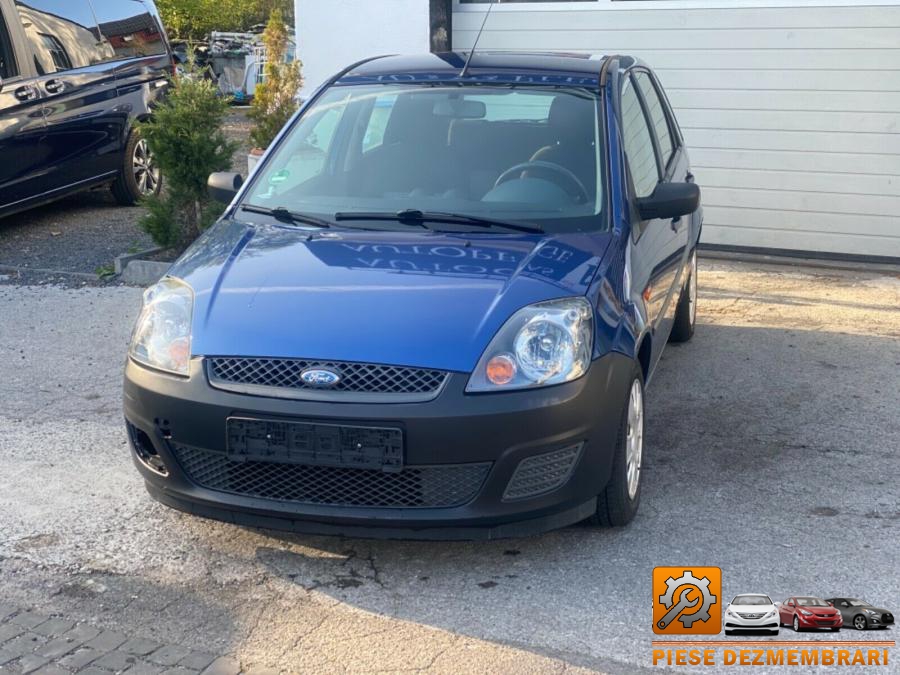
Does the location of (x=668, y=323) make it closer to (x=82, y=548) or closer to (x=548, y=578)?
(x=548, y=578)

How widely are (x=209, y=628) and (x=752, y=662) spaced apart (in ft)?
5.47

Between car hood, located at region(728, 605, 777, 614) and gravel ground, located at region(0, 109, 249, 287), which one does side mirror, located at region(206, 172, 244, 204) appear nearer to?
car hood, located at region(728, 605, 777, 614)

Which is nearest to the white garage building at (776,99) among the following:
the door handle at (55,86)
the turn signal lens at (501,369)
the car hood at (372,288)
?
the door handle at (55,86)

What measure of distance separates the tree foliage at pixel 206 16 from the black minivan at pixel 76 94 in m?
16.8

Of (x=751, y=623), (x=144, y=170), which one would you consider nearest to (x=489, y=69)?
(x=751, y=623)

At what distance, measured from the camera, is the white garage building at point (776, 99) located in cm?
912

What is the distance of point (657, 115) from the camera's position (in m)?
6.43

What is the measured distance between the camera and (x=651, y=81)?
6641mm

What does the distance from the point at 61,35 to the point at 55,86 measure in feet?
1.60

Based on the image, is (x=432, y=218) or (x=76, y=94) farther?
(x=76, y=94)

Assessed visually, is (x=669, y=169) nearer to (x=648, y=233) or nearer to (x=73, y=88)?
(x=648, y=233)

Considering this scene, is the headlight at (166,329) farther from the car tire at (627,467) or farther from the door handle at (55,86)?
the door handle at (55,86)

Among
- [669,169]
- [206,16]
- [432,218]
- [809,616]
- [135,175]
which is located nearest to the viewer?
[809,616]

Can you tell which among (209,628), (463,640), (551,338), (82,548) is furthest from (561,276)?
(82,548)
